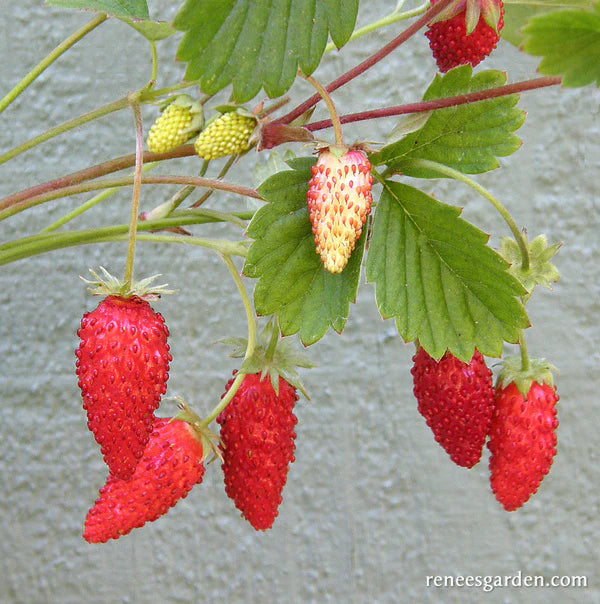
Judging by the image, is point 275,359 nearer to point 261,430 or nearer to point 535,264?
point 261,430

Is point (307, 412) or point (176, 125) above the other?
point (176, 125)

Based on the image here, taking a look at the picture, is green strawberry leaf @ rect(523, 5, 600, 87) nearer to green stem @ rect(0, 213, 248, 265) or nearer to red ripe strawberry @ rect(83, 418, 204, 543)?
green stem @ rect(0, 213, 248, 265)

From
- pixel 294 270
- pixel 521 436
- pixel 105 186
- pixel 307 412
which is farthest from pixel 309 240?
pixel 307 412

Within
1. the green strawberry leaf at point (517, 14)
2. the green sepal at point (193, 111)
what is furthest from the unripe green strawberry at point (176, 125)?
the green strawberry leaf at point (517, 14)

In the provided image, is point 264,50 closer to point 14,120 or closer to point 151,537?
point 14,120

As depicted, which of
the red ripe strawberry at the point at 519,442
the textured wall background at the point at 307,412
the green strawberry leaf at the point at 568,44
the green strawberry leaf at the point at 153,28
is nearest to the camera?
the green strawberry leaf at the point at 568,44

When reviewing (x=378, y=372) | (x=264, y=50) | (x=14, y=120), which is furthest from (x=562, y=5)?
(x=14, y=120)

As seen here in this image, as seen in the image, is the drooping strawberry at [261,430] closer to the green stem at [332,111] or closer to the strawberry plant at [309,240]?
the strawberry plant at [309,240]
